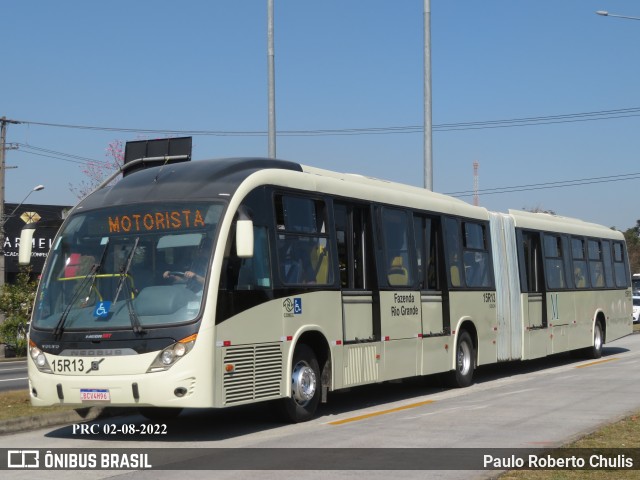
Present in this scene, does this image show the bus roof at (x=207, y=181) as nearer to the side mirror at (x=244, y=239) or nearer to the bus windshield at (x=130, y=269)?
the bus windshield at (x=130, y=269)

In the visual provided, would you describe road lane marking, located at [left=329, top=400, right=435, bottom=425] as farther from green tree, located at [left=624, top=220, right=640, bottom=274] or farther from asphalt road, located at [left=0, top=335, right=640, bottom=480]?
green tree, located at [left=624, top=220, right=640, bottom=274]

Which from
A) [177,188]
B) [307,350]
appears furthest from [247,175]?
[307,350]

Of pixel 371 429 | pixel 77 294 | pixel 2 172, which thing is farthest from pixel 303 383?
pixel 2 172

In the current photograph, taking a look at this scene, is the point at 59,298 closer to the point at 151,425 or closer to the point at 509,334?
the point at 151,425

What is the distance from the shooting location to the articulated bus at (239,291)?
11500 millimetres

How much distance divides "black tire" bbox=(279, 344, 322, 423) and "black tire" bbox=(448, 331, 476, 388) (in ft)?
17.0

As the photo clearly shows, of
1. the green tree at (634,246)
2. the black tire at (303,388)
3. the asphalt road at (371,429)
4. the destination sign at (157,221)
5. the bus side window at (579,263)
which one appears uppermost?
the green tree at (634,246)

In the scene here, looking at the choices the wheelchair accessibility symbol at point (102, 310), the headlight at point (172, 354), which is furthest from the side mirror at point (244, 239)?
the wheelchair accessibility symbol at point (102, 310)

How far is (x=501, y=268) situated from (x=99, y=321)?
10640 millimetres

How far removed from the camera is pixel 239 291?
39.7ft

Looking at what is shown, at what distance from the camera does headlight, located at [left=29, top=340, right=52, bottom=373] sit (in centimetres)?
1202

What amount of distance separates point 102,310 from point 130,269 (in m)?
0.55

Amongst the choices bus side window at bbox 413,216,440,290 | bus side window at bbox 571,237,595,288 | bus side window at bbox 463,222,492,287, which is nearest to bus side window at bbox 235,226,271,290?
bus side window at bbox 413,216,440,290

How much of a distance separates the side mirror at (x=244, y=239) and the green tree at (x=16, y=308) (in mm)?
26708
